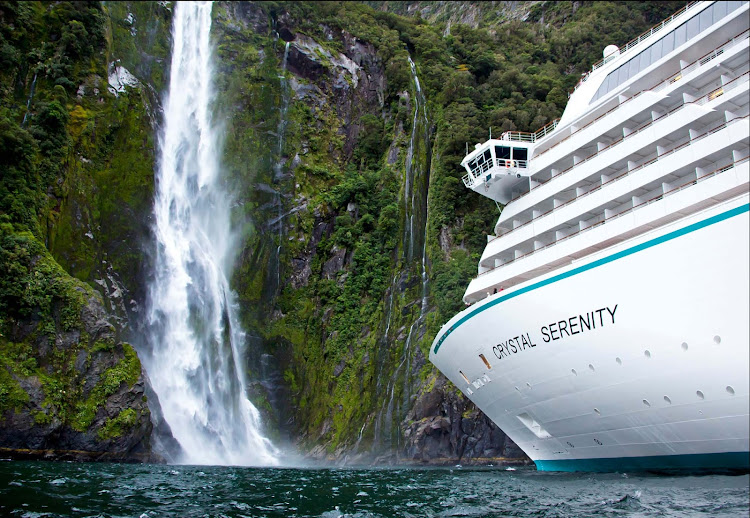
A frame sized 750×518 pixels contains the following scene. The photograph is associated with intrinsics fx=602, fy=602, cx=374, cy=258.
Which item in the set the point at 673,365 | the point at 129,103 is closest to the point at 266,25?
the point at 129,103

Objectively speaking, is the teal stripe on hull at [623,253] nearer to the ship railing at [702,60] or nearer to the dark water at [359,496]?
the dark water at [359,496]

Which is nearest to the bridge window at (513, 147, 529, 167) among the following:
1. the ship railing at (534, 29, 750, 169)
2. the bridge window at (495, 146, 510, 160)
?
the bridge window at (495, 146, 510, 160)

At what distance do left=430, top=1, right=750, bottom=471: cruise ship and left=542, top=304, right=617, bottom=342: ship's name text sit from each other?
0.04 m

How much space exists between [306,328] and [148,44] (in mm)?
25071

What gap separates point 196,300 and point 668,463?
28.4 m

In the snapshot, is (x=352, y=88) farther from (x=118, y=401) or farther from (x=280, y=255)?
(x=118, y=401)

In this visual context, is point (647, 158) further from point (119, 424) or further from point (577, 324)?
point (119, 424)

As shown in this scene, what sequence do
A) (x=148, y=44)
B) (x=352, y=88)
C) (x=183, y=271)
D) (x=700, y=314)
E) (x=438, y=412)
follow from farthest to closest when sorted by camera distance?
(x=352, y=88) → (x=148, y=44) → (x=183, y=271) → (x=438, y=412) → (x=700, y=314)

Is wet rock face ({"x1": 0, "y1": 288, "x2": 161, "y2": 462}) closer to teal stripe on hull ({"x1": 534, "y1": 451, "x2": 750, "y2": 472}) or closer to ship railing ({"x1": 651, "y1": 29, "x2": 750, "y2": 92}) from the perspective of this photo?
teal stripe on hull ({"x1": 534, "y1": 451, "x2": 750, "y2": 472})

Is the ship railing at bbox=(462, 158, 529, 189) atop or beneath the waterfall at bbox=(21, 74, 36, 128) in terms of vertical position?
beneath

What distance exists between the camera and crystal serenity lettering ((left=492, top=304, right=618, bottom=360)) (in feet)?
52.1

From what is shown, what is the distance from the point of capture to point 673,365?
47.1ft

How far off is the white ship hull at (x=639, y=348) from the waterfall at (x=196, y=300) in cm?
1905

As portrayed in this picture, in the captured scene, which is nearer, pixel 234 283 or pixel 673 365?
pixel 673 365
